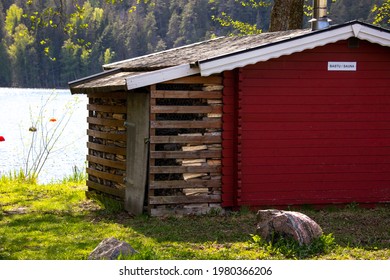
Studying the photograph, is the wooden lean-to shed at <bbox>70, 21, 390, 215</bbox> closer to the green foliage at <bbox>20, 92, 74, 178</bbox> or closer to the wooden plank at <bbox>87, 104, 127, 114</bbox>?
the wooden plank at <bbox>87, 104, 127, 114</bbox>

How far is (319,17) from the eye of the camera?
13.7 metres

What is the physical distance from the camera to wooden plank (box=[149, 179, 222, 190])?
1256cm

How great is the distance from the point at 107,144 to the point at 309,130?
3.41m

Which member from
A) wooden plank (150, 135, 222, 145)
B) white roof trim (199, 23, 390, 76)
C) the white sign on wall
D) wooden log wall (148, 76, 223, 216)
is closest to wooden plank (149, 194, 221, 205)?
wooden log wall (148, 76, 223, 216)

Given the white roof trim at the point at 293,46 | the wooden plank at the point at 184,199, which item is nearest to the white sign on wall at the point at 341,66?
the white roof trim at the point at 293,46

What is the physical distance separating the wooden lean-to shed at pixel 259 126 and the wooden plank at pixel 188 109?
Result: 2 centimetres

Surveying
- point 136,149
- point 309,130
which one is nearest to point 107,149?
point 136,149

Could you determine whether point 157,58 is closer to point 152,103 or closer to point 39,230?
point 152,103

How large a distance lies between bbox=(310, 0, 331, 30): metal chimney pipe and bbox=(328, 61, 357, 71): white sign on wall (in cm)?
63

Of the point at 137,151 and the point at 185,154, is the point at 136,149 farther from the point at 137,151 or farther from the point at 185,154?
the point at 185,154

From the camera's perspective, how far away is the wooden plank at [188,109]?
1260cm

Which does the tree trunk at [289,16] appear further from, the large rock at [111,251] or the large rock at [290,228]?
the large rock at [111,251]

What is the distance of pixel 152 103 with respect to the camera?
494 inches

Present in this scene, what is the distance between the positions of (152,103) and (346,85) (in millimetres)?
3193
